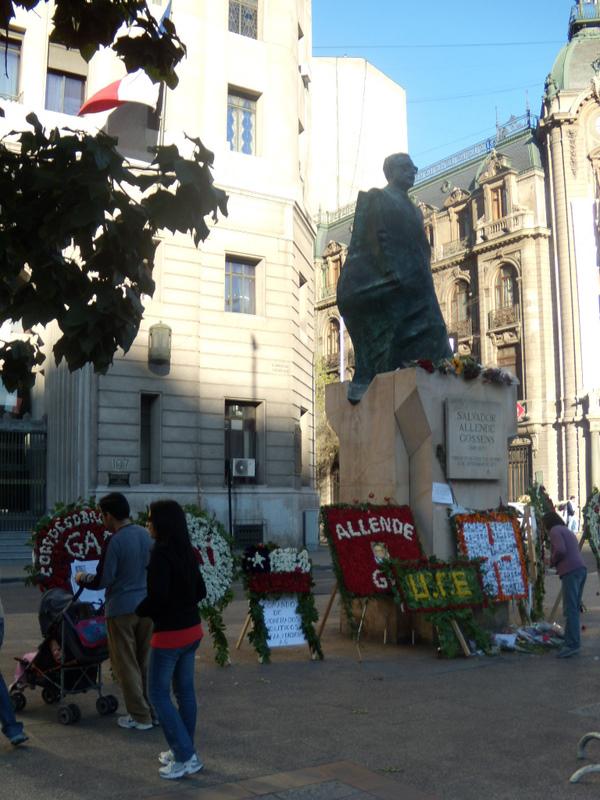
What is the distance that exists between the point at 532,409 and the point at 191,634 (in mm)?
43681

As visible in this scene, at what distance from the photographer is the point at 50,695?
7.68m

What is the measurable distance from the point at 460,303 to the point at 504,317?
4761 millimetres

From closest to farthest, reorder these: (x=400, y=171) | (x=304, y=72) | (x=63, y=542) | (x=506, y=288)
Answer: (x=63, y=542)
(x=400, y=171)
(x=304, y=72)
(x=506, y=288)

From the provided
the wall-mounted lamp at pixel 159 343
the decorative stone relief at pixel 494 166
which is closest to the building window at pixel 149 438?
the wall-mounted lamp at pixel 159 343

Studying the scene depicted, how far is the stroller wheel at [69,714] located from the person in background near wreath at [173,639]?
1528 mm

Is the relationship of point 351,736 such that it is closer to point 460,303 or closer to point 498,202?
point 498,202

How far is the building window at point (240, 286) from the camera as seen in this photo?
92.6ft

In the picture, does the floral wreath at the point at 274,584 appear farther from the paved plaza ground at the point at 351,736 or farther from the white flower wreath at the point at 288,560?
the paved plaza ground at the point at 351,736

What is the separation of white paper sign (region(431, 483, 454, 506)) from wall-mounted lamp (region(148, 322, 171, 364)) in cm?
1574

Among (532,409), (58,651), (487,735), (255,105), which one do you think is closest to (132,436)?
(255,105)

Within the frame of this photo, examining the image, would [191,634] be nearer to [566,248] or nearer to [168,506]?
[168,506]

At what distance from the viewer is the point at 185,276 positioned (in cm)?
2691

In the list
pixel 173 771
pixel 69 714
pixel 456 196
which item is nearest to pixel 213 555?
pixel 69 714

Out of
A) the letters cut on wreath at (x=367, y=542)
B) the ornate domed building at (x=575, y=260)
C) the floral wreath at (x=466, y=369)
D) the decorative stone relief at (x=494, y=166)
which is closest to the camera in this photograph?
the letters cut on wreath at (x=367, y=542)
